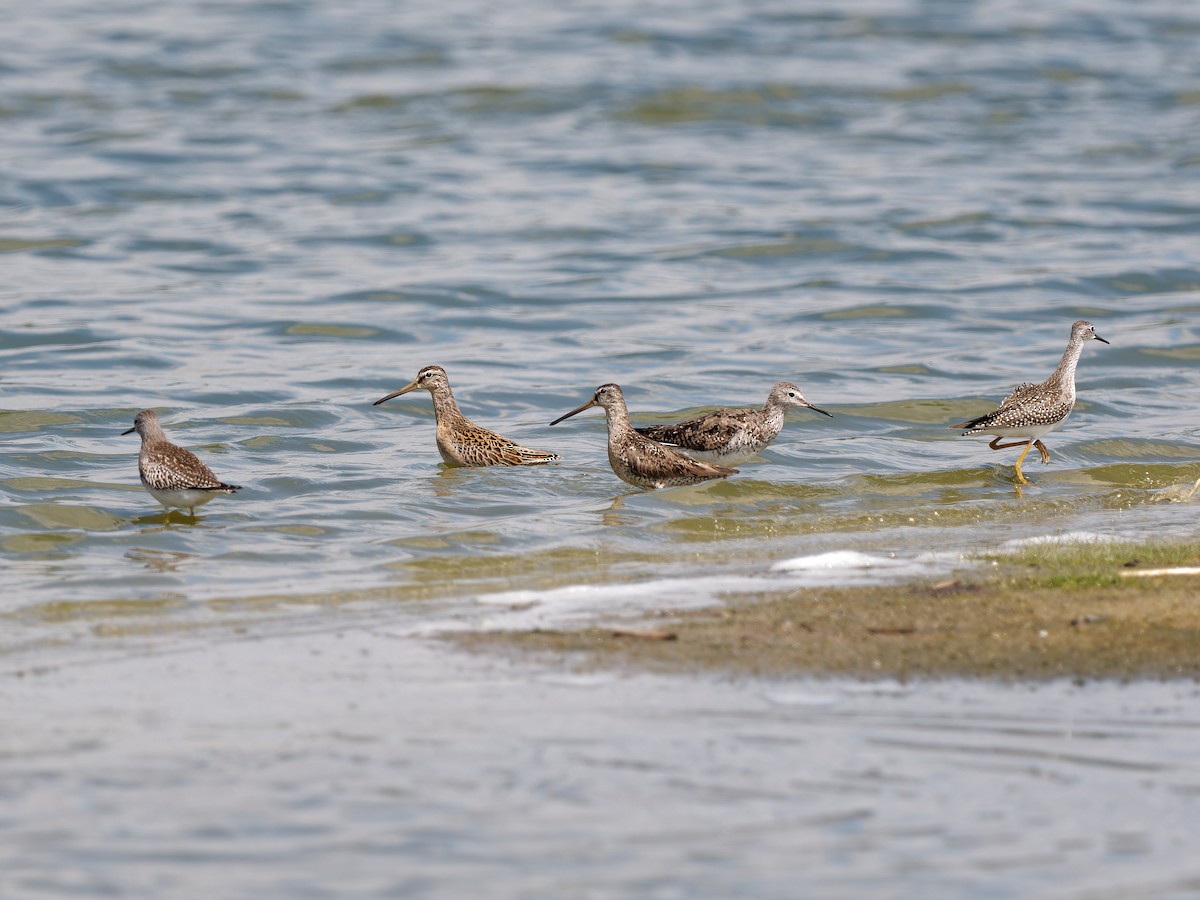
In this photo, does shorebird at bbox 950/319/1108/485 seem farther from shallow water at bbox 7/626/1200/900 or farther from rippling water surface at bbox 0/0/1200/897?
shallow water at bbox 7/626/1200/900

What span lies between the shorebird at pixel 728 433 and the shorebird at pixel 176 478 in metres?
3.64

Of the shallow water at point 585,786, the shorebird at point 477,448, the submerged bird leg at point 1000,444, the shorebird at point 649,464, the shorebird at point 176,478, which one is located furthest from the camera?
the shorebird at point 477,448

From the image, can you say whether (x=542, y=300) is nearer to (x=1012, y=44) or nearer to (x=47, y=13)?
(x=1012, y=44)

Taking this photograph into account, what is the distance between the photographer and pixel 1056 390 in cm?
1345

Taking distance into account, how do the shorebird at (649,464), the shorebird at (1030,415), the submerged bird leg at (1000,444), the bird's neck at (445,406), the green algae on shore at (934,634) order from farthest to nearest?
the bird's neck at (445,406) → the submerged bird leg at (1000,444) → the shorebird at (1030,415) → the shorebird at (649,464) → the green algae on shore at (934,634)

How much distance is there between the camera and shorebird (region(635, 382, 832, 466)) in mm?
13289

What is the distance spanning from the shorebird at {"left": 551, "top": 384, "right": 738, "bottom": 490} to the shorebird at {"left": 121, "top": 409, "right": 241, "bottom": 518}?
9.64ft

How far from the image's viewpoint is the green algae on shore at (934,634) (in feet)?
23.8

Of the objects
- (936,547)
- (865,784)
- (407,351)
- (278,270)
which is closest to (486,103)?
(278,270)

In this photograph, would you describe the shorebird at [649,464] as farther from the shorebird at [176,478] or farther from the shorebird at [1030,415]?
the shorebird at [176,478]

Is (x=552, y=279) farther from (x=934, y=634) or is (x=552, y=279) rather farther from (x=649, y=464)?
(x=934, y=634)

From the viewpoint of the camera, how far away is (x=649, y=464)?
12.7 m

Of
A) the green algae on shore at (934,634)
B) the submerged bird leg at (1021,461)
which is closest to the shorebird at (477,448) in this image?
the submerged bird leg at (1021,461)

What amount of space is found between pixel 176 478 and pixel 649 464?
11.4ft
